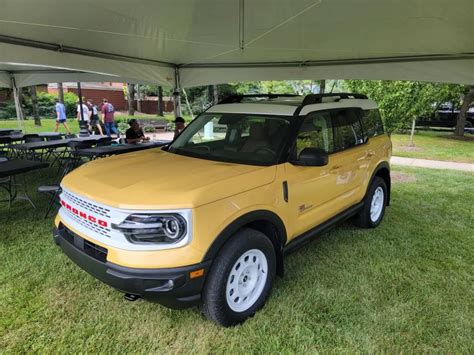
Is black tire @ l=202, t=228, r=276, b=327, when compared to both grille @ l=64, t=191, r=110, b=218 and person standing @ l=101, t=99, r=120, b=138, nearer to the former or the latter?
grille @ l=64, t=191, r=110, b=218

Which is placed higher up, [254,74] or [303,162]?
[254,74]

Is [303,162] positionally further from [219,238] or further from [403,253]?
[403,253]

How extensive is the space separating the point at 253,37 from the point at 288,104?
2.56 meters

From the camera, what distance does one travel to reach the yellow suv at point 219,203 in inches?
90.4

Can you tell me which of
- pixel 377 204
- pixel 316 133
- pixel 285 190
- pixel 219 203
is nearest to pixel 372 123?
pixel 377 204

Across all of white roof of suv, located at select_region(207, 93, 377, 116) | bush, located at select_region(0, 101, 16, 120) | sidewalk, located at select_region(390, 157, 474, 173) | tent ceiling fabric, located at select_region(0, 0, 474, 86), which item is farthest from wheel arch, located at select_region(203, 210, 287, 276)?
bush, located at select_region(0, 101, 16, 120)

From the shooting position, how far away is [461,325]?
2805 millimetres

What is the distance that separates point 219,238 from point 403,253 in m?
2.79

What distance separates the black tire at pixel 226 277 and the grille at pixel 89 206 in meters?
0.87

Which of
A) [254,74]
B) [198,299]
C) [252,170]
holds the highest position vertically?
[254,74]

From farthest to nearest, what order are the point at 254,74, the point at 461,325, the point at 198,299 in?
the point at 254,74
the point at 461,325
the point at 198,299

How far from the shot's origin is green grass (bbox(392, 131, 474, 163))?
12.1 meters

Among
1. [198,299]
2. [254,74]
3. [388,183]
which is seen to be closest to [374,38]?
[388,183]

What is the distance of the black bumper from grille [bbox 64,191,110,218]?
264mm
